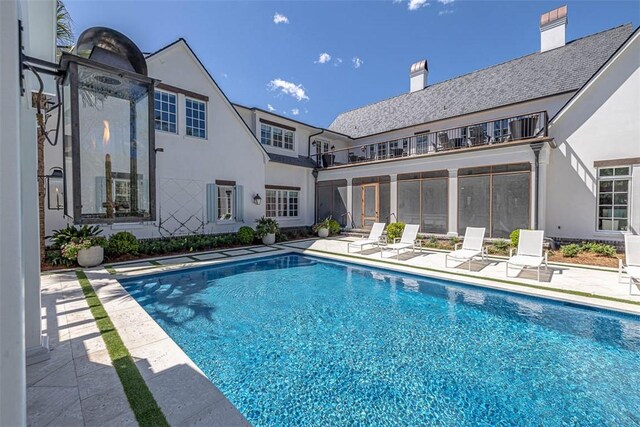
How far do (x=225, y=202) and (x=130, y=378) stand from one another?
12.6 meters

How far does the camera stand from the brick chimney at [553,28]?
16.6 m

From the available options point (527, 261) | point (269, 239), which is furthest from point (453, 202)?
point (269, 239)

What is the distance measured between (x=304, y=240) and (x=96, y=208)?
1436 centimetres

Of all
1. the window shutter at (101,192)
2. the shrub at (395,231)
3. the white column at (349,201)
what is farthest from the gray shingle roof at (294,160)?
the window shutter at (101,192)

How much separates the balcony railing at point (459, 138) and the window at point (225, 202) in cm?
702

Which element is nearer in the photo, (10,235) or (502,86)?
(10,235)

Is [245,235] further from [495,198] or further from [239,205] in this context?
[495,198]

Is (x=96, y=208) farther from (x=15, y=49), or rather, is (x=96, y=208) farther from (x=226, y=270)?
(x=226, y=270)

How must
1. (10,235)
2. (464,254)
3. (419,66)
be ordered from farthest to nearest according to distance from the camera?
(419,66) → (464,254) → (10,235)

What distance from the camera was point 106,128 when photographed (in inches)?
117

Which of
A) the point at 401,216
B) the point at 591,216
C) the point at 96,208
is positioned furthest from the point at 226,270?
the point at 591,216

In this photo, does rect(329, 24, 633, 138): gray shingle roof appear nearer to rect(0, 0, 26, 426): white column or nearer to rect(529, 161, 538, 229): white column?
rect(529, 161, 538, 229): white column

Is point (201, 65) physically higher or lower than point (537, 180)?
higher

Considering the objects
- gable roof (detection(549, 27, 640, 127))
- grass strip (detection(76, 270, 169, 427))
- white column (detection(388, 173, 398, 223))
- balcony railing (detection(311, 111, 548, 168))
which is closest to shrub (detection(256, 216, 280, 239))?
balcony railing (detection(311, 111, 548, 168))
